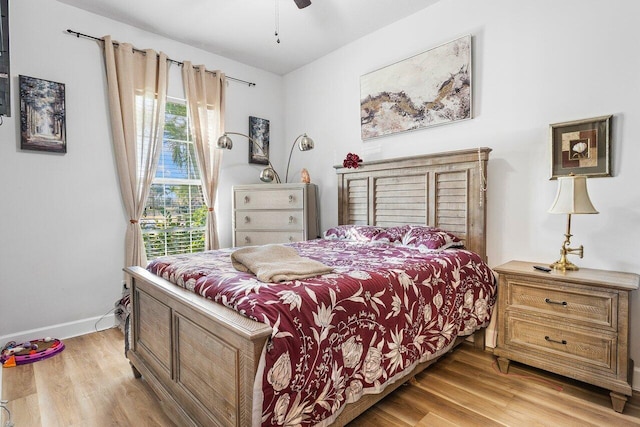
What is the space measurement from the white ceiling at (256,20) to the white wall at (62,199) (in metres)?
0.28

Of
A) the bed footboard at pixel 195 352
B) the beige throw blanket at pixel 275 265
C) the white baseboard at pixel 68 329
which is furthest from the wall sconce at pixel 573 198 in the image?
the white baseboard at pixel 68 329

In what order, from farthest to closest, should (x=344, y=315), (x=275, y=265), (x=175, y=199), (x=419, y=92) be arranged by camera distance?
(x=175, y=199)
(x=419, y=92)
(x=275, y=265)
(x=344, y=315)

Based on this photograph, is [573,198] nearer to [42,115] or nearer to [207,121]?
[207,121]

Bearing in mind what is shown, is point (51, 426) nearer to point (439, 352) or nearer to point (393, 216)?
point (439, 352)

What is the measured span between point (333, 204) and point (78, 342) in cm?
279

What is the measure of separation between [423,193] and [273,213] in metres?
1.69

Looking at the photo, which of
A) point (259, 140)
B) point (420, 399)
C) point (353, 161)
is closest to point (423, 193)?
point (353, 161)

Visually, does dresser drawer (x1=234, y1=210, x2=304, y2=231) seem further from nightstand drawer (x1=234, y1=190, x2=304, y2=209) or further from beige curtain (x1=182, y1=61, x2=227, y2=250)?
beige curtain (x1=182, y1=61, x2=227, y2=250)

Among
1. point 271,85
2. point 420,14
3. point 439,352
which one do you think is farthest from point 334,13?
point 439,352

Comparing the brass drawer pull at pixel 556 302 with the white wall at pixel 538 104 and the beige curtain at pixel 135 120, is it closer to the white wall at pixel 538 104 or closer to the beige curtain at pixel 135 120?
the white wall at pixel 538 104

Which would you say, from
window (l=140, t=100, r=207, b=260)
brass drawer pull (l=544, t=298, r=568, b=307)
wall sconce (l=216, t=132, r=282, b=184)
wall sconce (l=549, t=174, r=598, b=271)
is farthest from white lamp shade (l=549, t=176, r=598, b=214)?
window (l=140, t=100, r=207, b=260)

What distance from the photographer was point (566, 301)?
6.28 ft

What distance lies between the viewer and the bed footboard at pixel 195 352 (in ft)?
3.80

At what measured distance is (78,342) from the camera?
9.02 ft
